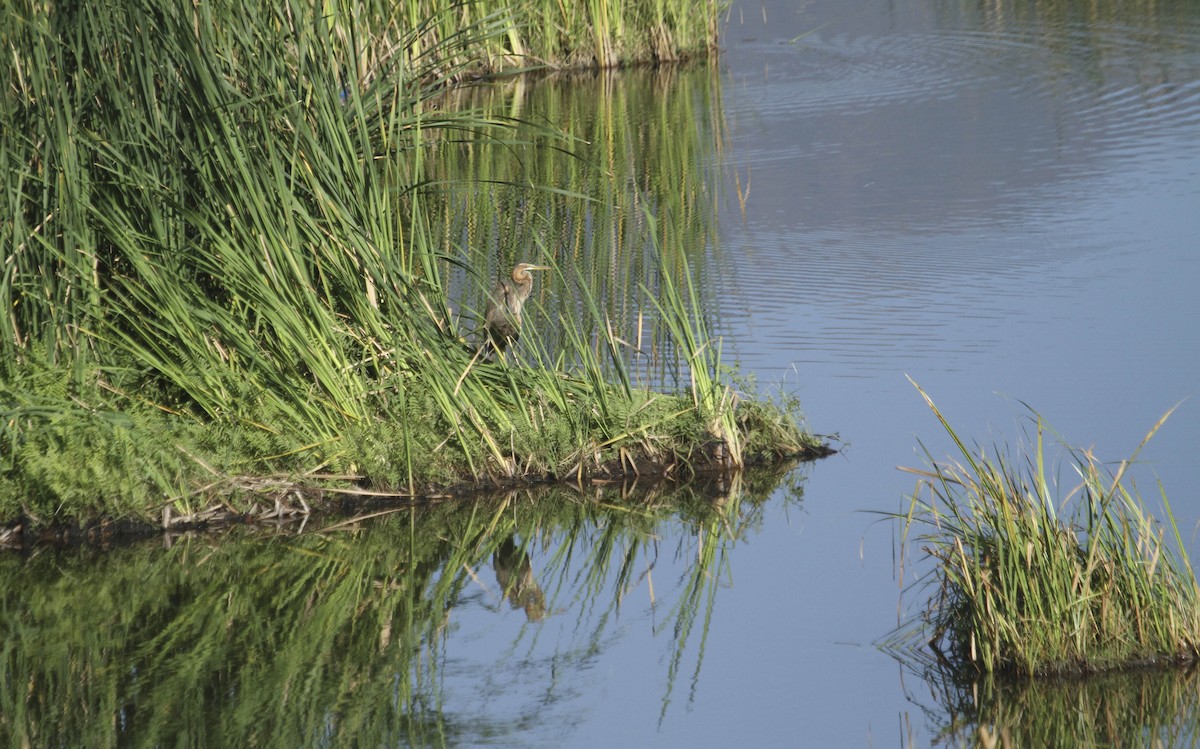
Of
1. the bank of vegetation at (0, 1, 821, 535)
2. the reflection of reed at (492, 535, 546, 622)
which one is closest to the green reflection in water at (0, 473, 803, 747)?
the reflection of reed at (492, 535, 546, 622)

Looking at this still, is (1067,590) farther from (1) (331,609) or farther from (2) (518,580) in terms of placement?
(1) (331,609)

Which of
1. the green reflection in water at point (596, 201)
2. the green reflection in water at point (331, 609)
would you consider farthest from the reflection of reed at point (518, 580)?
the green reflection in water at point (596, 201)

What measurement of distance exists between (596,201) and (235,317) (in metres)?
2.16

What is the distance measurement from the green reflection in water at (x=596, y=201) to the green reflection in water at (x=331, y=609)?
85cm

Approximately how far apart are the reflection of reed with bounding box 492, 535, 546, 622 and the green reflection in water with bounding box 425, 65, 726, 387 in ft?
3.07

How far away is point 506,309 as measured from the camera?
6402 mm

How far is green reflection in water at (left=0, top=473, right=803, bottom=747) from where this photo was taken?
13.5ft

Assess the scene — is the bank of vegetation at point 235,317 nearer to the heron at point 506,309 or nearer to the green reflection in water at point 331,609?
the green reflection in water at point 331,609

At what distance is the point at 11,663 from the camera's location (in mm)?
4508

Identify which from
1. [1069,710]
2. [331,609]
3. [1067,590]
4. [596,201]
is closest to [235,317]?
[331,609]

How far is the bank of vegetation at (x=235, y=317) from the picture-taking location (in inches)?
213

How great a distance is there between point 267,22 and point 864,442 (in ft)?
8.83

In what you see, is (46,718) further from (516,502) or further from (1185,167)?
(1185,167)

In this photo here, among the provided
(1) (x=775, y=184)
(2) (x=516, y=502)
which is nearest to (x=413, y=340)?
(2) (x=516, y=502)
